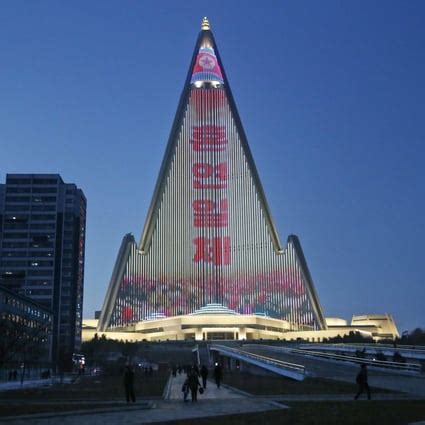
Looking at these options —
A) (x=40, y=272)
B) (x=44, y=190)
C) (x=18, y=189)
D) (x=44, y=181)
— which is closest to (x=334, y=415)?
(x=40, y=272)

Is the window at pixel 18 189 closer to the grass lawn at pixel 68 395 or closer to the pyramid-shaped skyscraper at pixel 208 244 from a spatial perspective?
the pyramid-shaped skyscraper at pixel 208 244

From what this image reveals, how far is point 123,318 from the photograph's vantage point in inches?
4382

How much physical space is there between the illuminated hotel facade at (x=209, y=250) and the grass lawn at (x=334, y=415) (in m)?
90.3

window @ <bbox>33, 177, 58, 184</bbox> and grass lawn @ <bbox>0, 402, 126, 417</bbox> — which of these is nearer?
grass lawn @ <bbox>0, 402, 126, 417</bbox>

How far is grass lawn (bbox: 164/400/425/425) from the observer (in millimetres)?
13884

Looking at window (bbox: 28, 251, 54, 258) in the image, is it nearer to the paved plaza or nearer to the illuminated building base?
the illuminated building base

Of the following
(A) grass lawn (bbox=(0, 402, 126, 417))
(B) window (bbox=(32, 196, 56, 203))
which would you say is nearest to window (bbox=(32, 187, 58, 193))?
(B) window (bbox=(32, 196, 56, 203))

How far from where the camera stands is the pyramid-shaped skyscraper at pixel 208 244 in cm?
11175

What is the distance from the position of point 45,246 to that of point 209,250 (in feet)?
94.9

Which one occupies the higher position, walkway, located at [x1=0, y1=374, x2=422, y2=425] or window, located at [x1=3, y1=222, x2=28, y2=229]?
window, located at [x1=3, y1=222, x2=28, y2=229]

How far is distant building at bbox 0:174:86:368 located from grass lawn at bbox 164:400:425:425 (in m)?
92.3

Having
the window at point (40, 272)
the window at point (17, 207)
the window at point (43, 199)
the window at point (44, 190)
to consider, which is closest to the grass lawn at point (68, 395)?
the window at point (40, 272)

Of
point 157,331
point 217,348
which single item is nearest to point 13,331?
point 217,348

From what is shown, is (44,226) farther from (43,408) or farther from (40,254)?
(43,408)
